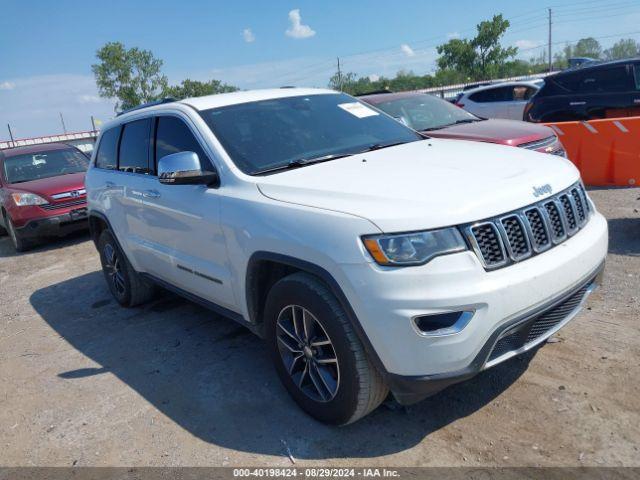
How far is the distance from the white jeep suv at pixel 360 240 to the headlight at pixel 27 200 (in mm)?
5491

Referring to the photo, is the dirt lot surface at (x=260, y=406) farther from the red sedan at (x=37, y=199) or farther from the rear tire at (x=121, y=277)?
the red sedan at (x=37, y=199)

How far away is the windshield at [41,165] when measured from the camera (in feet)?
31.7

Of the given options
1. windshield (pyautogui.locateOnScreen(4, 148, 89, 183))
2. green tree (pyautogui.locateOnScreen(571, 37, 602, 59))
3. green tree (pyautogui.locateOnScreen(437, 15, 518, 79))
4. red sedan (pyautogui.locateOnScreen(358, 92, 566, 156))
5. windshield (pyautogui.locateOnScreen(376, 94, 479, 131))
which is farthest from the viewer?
green tree (pyautogui.locateOnScreen(571, 37, 602, 59))

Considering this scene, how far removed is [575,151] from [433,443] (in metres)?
6.66

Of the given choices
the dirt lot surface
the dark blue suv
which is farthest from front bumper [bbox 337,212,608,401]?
A: the dark blue suv

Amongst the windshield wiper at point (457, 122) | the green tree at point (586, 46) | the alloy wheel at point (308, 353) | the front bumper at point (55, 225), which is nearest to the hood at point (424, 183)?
the alloy wheel at point (308, 353)

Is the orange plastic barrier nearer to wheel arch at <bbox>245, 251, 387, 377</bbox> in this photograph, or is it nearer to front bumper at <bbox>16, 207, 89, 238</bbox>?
wheel arch at <bbox>245, 251, 387, 377</bbox>

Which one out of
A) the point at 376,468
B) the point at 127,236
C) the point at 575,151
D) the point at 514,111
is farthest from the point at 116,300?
the point at 514,111

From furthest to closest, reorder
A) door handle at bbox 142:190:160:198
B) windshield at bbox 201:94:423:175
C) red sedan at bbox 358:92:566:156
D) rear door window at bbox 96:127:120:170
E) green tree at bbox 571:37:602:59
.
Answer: green tree at bbox 571:37:602:59
red sedan at bbox 358:92:566:156
rear door window at bbox 96:127:120:170
door handle at bbox 142:190:160:198
windshield at bbox 201:94:423:175

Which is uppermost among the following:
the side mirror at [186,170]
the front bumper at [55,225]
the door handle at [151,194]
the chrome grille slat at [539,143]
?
the side mirror at [186,170]

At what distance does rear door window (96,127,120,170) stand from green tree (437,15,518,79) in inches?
1933

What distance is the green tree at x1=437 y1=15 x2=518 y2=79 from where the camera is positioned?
48688 millimetres

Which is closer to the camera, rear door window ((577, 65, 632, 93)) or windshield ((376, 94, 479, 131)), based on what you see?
windshield ((376, 94, 479, 131))

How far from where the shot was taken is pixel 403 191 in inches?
108
